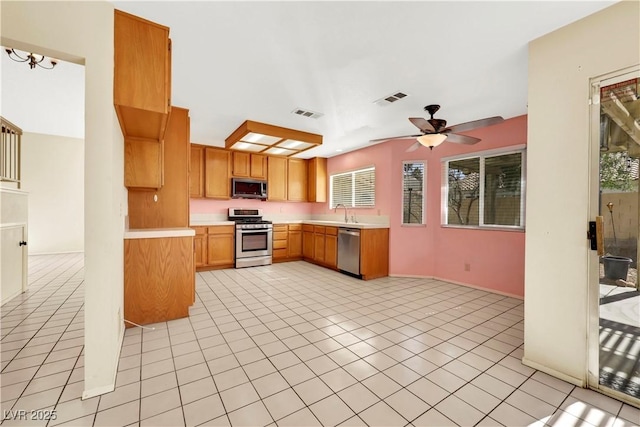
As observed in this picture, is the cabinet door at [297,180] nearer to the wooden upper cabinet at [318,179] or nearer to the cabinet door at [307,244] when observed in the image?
the wooden upper cabinet at [318,179]

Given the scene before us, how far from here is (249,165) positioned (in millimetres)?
5926

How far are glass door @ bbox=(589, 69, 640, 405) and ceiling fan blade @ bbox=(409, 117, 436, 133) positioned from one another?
1289 mm

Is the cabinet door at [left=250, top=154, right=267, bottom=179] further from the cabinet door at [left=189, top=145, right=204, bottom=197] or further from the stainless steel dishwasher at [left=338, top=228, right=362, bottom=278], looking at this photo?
the stainless steel dishwasher at [left=338, top=228, right=362, bottom=278]

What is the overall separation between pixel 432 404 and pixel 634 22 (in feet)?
8.92

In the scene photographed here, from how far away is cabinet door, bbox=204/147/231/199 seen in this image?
18.0ft

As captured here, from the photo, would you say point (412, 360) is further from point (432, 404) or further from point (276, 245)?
point (276, 245)

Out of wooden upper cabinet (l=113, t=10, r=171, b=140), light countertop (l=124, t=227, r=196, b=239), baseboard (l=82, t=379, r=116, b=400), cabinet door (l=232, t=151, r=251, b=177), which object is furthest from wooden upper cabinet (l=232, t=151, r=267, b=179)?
baseboard (l=82, t=379, r=116, b=400)

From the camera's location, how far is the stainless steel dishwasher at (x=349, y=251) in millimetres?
4645

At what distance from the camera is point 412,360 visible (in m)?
2.11

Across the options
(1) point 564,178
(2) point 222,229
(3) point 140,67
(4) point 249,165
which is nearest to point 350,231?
(2) point 222,229

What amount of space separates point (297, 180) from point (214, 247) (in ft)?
8.53

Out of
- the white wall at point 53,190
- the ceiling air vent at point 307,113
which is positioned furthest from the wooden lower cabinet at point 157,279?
the white wall at point 53,190

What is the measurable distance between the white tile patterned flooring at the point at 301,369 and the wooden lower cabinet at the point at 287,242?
2536 mm

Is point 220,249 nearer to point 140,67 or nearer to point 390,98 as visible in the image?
point 140,67
